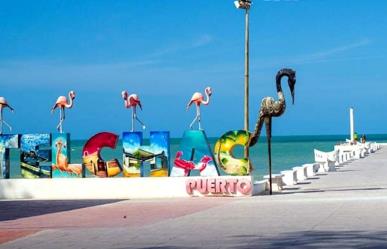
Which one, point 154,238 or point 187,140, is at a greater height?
point 187,140

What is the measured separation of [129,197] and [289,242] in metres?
12.4

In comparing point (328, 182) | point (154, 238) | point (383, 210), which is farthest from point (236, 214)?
point (328, 182)

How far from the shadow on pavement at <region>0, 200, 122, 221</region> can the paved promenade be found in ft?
0.04

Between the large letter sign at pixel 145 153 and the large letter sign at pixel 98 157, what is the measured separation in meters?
0.47

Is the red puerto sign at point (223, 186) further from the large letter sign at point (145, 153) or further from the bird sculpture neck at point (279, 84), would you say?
the bird sculpture neck at point (279, 84)

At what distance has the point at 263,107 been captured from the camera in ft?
81.7

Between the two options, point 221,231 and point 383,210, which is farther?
point 383,210

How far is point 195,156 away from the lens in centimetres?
2491

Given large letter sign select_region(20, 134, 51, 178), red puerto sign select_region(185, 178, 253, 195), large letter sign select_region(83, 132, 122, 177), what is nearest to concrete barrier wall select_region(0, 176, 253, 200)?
red puerto sign select_region(185, 178, 253, 195)

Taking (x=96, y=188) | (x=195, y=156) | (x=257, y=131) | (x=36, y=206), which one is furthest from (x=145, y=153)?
(x=36, y=206)

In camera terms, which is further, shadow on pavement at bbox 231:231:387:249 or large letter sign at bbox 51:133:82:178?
large letter sign at bbox 51:133:82:178

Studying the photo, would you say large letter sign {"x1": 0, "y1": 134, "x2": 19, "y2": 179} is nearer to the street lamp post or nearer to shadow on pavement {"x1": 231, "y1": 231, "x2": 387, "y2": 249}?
the street lamp post

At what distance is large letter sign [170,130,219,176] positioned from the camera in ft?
80.9

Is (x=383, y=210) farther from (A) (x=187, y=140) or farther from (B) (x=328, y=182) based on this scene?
(B) (x=328, y=182)
